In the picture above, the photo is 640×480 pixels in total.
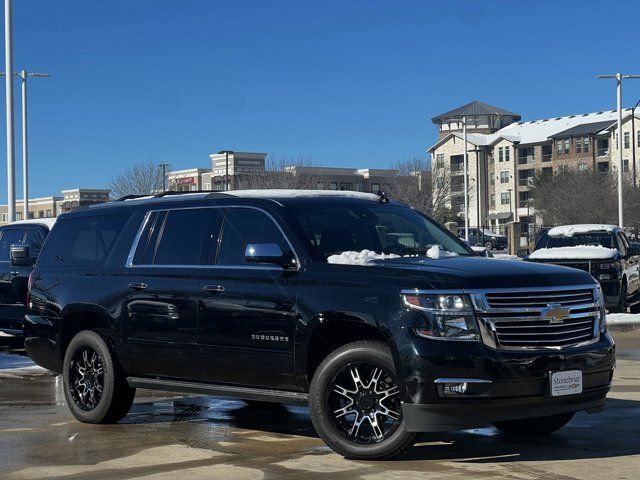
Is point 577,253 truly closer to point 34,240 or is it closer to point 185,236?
point 34,240

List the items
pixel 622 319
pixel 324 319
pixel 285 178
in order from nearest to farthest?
pixel 324 319
pixel 622 319
pixel 285 178

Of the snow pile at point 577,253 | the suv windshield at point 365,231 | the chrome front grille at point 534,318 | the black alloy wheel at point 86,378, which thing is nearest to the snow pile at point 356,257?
the suv windshield at point 365,231

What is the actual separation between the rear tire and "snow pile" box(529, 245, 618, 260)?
11946 mm

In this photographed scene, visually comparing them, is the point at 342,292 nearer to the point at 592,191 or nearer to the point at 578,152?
the point at 592,191

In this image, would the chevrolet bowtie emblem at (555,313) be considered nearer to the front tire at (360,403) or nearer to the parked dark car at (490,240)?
the front tire at (360,403)

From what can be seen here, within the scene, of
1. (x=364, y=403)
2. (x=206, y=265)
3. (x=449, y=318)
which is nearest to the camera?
(x=449, y=318)

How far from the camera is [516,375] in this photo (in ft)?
22.7

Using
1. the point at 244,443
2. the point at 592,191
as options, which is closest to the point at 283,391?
the point at 244,443

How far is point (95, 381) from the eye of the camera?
30.8 ft

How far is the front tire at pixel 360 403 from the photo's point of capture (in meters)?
7.20

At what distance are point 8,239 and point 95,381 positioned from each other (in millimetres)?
7487

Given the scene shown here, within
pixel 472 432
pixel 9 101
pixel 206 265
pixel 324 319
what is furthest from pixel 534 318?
pixel 9 101

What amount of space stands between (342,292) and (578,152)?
329 ft

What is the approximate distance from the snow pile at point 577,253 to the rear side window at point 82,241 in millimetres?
12095
